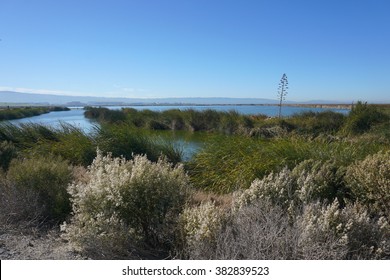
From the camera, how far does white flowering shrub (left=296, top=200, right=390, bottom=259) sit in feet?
10.3

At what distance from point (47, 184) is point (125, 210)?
200 cm

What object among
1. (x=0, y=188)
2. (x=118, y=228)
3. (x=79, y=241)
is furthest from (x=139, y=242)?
(x=0, y=188)

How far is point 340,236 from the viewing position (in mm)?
3348

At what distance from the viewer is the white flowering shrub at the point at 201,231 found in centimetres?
331

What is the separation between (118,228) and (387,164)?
11.5ft

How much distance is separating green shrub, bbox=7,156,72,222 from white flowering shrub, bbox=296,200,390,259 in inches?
130

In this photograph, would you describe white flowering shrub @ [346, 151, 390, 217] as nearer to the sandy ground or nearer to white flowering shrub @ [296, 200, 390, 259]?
white flowering shrub @ [296, 200, 390, 259]

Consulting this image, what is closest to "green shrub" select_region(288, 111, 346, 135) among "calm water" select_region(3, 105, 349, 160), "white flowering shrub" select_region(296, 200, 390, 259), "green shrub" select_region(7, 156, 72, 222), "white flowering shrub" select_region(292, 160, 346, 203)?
"calm water" select_region(3, 105, 349, 160)

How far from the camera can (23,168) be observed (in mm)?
5570

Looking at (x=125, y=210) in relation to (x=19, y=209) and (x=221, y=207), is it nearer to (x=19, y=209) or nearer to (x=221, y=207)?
(x=221, y=207)

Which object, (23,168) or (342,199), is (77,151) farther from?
(342,199)

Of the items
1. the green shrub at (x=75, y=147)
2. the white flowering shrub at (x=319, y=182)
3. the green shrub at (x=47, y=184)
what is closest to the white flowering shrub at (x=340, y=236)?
the white flowering shrub at (x=319, y=182)

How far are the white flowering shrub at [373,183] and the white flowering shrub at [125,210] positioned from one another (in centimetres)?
240

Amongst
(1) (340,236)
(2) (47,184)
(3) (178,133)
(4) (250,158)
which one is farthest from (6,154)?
(3) (178,133)
